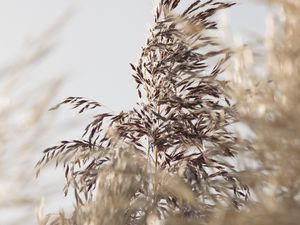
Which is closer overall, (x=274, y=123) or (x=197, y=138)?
(x=274, y=123)

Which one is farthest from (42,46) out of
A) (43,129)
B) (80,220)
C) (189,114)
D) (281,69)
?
(189,114)

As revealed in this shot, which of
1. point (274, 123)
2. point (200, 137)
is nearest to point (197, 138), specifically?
point (200, 137)

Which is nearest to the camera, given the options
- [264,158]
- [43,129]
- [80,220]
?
[264,158]

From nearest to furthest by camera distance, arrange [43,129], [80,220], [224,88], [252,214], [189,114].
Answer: [252,214] → [224,88] → [43,129] → [80,220] → [189,114]

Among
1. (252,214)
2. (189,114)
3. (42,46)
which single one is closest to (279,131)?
(252,214)

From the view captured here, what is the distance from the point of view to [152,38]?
6.57m

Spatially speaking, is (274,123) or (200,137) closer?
(274,123)

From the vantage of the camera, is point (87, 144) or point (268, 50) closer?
point (268, 50)

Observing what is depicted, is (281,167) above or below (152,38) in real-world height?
below

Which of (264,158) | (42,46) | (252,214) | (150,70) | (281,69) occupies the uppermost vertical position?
(150,70)

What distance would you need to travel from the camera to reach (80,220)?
12.1 ft

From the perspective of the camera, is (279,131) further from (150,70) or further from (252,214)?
(150,70)

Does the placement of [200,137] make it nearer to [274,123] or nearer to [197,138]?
[197,138]

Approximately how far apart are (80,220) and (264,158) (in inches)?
67.1
